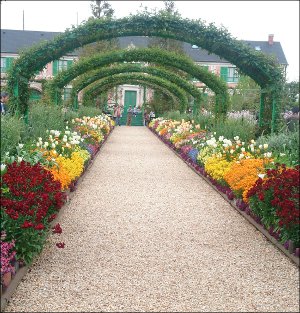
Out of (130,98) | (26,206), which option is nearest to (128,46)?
(130,98)

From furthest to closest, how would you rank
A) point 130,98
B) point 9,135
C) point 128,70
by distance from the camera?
point 130,98 → point 128,70 → point 9,135

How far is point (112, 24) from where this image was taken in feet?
35.8

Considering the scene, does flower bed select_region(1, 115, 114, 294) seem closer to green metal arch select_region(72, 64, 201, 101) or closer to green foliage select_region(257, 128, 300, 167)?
green foliage select_region(257, 128, 300, 167)

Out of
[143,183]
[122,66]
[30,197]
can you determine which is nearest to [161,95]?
[122,66]

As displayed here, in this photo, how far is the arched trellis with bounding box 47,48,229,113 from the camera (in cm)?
1619

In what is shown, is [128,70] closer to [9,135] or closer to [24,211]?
[9,135]

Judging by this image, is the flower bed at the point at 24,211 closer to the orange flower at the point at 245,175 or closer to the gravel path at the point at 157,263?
the gravel path at the point at 157,263

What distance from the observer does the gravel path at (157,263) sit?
3.60m

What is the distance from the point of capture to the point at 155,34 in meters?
11.1

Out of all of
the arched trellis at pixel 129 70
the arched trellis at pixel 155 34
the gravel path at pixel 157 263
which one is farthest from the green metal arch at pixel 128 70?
the gravel path at pixel 157 263

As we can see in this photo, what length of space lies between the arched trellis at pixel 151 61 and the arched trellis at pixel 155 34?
4.92 metres

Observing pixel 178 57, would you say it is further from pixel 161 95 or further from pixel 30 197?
pixel 161 95

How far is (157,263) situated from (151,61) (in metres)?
12.8

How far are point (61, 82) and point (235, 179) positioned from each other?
38.5ft
